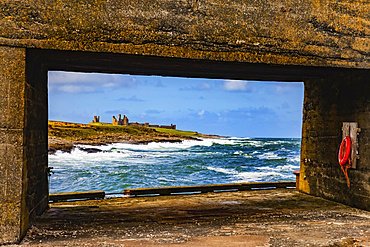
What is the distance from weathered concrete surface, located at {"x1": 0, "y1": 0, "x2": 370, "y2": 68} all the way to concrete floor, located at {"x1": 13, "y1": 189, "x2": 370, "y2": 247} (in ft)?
7.76

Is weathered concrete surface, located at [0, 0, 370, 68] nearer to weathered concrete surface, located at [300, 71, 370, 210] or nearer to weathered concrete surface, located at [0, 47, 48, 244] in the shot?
weathered concrete surface, located at [0, 47, 48, 244]

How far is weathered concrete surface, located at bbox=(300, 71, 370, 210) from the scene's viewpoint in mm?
5980

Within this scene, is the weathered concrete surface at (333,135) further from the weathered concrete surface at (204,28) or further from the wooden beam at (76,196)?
the wooden beam at (76,196)

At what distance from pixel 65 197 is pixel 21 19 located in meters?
4.37

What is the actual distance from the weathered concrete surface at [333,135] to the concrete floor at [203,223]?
13.3 inches

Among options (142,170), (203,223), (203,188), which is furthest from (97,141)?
(203,223)

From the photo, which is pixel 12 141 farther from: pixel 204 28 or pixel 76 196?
pixel 76 196

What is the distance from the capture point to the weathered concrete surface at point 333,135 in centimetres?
598

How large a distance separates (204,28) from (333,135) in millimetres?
3803

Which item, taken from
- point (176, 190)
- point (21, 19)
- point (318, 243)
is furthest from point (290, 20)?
point (176, 190)

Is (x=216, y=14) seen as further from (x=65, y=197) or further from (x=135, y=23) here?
(x=65, y=197)

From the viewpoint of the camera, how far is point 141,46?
4348 mm

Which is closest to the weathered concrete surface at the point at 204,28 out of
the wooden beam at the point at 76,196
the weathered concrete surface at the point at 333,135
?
the weathered concrete surface at the point at 333,135

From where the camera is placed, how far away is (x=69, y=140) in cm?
4150
